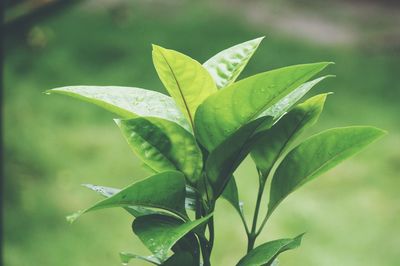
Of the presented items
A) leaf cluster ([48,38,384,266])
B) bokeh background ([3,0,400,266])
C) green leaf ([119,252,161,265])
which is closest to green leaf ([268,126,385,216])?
leaf cluster ([48,38,384,266])

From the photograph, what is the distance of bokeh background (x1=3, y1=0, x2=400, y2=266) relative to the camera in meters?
4.05

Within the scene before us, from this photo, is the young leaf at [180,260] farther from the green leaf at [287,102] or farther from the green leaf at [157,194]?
the green leaf at [287,102]

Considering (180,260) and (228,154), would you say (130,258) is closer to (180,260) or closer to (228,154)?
(180,260)

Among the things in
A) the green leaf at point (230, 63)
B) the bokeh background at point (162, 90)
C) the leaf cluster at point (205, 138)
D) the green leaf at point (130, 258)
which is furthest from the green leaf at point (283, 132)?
the bokeh background at point (162, 90)

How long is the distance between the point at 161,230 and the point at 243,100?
9.0 inches

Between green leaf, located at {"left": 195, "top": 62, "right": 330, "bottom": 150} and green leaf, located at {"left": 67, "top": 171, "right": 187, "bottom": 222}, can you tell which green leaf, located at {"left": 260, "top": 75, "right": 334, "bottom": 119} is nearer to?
green leaf, located at {"left": 195, "top": 62, "right": 330, "bottom": 150}

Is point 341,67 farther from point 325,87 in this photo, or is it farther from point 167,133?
point 167,133

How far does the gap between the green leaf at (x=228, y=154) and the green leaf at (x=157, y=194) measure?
6 centimetres

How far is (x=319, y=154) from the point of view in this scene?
1.14 metres

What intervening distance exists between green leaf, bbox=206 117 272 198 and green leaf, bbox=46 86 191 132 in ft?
0.26

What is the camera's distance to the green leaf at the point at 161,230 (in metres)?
1.00

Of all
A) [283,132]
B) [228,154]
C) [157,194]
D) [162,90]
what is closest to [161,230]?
[157,194]

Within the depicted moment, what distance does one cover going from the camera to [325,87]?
236 inches

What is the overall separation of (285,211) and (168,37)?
3039 millimetres
